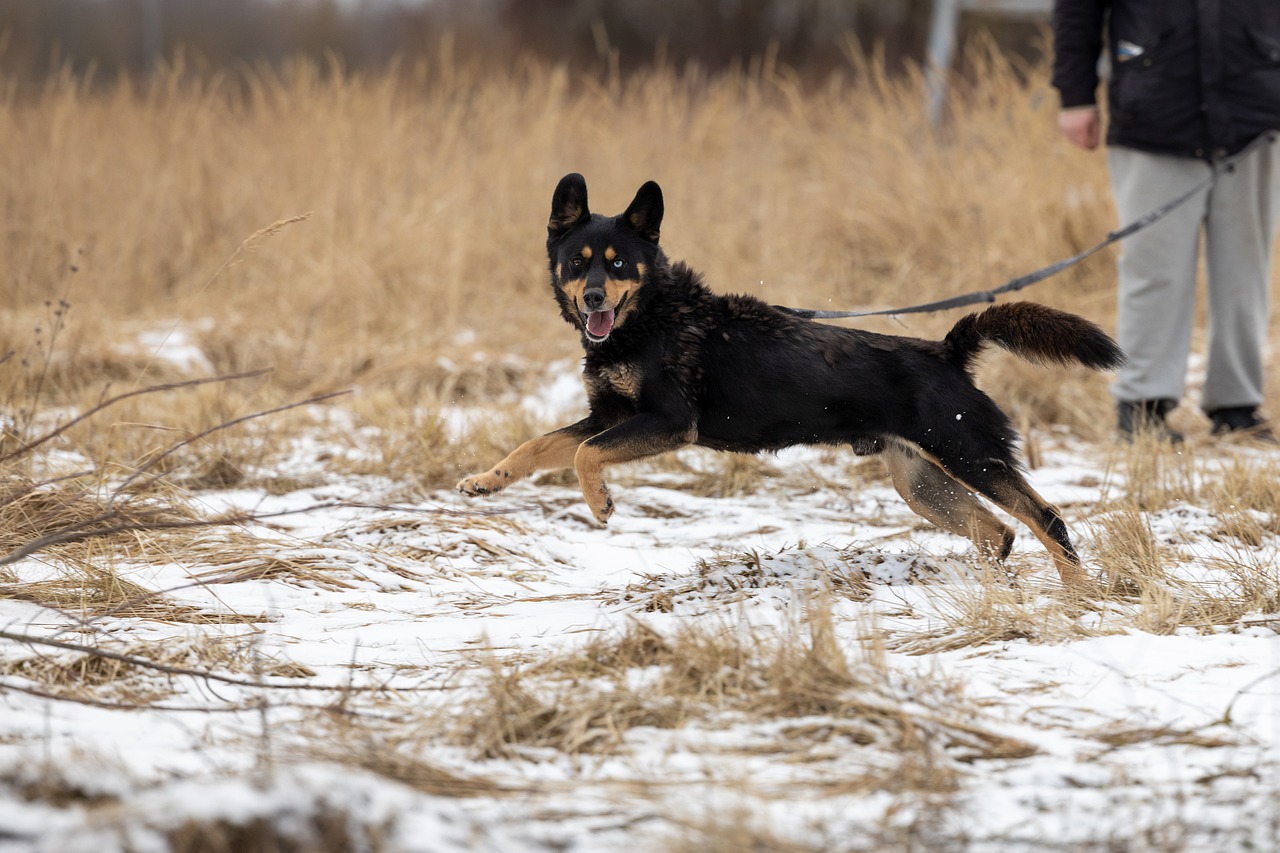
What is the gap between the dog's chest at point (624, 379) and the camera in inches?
138

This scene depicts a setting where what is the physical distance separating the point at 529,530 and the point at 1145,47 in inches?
123

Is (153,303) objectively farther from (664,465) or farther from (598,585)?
(598,585)

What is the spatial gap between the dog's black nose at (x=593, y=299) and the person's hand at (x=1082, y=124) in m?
2.75

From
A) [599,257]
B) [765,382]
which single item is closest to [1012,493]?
[765,382]

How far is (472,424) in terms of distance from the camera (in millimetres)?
5070

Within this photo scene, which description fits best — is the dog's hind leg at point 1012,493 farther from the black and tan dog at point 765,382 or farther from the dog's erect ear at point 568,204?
the dog's erect ear at point 568,204

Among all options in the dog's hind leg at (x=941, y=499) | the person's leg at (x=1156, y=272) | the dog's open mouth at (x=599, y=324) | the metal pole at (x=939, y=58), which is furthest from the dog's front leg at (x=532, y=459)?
the metal pole at (x=939, y=58)

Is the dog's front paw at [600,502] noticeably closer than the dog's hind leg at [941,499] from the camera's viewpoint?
Yes

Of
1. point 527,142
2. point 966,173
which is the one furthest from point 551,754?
point 527,142

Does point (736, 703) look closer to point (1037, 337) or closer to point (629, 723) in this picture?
point (629, 723)

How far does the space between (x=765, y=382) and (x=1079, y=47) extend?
8.49 feet

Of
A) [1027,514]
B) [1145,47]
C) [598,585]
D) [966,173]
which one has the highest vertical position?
[1145,47]

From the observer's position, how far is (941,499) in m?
3.80

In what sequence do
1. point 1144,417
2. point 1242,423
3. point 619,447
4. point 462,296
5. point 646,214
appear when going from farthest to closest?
1. point 462,296
2. point 1242,423
3. point 1144,417
4. point 646,214
5. point 619,447
